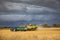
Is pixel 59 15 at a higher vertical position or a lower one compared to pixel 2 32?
higher

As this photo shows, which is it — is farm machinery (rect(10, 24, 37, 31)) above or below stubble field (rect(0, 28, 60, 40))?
above

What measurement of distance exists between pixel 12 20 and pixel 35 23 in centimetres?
33

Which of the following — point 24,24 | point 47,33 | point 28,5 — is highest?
point 28,5

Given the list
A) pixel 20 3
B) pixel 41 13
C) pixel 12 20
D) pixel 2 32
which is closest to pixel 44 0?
pixel 41 13

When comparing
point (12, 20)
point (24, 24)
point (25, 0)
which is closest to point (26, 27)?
point (24, 24)

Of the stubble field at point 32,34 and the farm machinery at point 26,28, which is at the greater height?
the farm machinery at point 26,28

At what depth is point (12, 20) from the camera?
2.45m

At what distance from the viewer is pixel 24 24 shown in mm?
2449

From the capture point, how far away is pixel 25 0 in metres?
2.47

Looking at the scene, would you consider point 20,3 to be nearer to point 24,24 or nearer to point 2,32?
point 24,24

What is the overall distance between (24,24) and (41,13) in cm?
29

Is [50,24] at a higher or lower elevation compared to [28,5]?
lower

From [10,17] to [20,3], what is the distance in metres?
0.25

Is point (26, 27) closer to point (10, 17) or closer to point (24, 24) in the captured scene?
point (24, 24)
